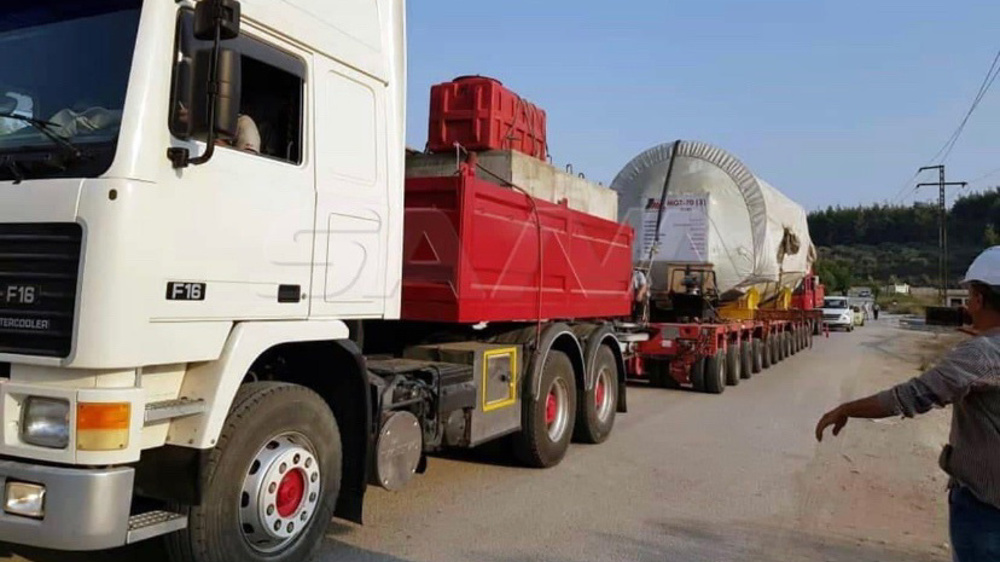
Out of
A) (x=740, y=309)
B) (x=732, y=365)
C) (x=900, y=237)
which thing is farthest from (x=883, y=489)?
(x=900, y=237)

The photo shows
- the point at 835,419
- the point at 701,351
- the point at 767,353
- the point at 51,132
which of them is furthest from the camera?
the point at 767,353

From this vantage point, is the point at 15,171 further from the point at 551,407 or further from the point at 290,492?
the point at 551,407

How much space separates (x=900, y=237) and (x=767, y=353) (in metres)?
105

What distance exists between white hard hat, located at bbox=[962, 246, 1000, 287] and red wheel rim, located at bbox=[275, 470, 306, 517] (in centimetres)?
310

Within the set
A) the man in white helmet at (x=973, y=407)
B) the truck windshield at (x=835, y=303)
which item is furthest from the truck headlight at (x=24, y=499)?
the truck windshield at (x=835, y=303)

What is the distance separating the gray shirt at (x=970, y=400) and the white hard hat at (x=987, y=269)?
17 cm

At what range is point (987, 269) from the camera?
2.68 meters

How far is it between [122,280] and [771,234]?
14630 millimetres

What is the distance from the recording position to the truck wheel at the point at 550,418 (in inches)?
272

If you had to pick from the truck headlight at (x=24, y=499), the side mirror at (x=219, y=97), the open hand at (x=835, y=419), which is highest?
the side mirror at (x=219, y=97)

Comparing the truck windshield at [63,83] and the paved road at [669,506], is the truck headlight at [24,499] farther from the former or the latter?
the paved road at [669,506]

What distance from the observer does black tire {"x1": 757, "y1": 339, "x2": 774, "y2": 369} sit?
59.1 ft

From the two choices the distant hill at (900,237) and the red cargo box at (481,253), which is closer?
the red cargo box at (481,253)

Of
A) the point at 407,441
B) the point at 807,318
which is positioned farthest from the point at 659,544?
the point at 807,318
